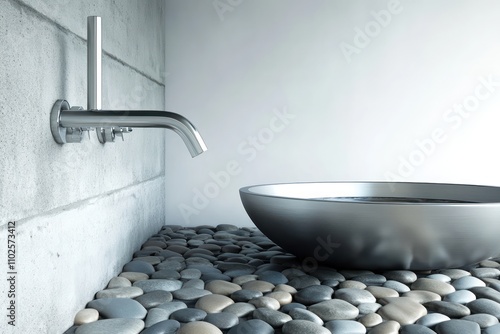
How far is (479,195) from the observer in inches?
49.0

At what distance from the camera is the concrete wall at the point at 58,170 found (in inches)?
24.2

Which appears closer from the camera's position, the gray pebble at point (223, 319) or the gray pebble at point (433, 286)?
the gray pebble at point (223, 319)

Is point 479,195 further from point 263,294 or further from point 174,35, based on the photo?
point 174,35

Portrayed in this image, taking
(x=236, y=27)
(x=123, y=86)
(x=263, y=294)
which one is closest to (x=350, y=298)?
(x=263, y=294)

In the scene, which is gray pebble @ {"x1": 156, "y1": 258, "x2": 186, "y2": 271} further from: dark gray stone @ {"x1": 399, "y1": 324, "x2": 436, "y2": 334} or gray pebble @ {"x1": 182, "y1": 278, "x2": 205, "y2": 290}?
dark gray stone @ {"x1": 399, "y1": 324, "x2": 436, "y2": 334}

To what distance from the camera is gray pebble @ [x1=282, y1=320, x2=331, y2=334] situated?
0.71 meters

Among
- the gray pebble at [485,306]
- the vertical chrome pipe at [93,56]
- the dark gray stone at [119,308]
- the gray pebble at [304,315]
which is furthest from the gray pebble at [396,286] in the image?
the vertical chrome pipe at [93,56]

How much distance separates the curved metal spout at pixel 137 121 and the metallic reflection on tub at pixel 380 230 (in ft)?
1.02

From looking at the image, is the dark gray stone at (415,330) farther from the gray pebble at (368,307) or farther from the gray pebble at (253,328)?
the gray pebble at (253,328)

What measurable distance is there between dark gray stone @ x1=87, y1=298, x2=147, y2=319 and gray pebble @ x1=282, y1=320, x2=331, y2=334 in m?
0.22

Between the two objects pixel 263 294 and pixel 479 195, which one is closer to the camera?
pixel 263 294

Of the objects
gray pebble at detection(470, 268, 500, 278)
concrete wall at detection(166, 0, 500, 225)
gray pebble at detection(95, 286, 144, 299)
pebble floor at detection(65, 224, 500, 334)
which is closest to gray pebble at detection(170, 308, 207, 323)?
pebble floor at detection(65, 224, 500, 334)

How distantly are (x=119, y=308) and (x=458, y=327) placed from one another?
50 cm

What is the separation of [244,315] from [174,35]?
114 cm
